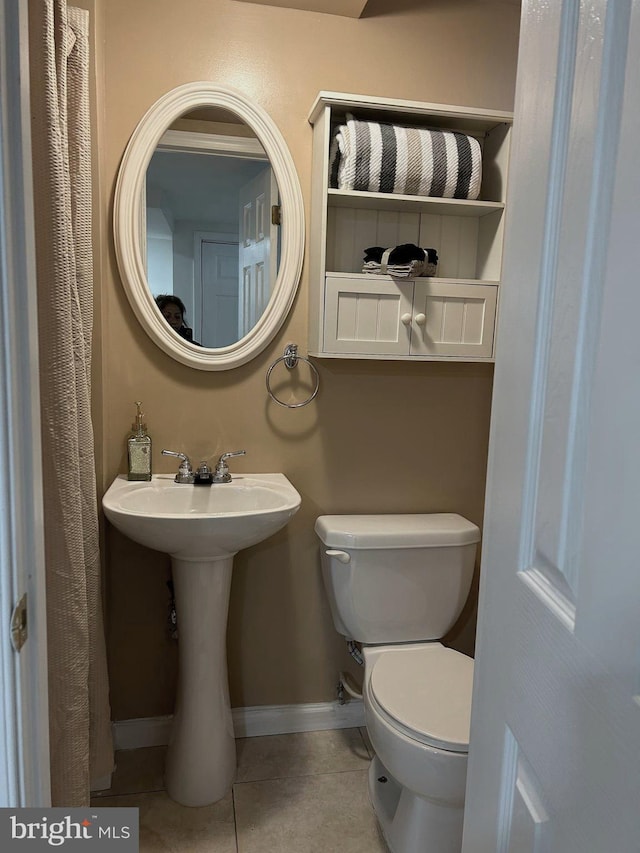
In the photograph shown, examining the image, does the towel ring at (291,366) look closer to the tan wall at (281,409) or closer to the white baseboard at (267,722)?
the tan wall at (281,409)

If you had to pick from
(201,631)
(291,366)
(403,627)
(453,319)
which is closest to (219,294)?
(291,366)

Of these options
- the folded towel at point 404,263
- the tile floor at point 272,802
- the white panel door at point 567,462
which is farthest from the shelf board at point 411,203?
the tile floor at point 272,802

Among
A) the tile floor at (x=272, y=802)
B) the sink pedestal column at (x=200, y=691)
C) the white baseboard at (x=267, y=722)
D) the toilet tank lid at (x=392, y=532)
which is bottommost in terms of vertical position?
the tile floor at (x=272, y=802)

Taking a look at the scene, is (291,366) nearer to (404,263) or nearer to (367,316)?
(367,316)

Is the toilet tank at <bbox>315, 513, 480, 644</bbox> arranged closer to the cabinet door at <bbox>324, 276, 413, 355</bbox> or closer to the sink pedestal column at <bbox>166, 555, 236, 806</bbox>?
the sink pedestal column at <bbox>166, 555, 236, 806</bbox>

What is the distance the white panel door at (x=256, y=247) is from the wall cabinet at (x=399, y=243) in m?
0.13

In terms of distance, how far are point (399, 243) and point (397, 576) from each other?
1030mm

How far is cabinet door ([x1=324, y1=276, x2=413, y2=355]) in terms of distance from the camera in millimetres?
1864

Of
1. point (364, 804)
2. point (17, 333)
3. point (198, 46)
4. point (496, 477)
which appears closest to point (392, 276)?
point (198, 46)

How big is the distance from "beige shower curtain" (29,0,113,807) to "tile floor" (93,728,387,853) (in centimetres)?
61

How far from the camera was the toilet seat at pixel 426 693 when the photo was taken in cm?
150

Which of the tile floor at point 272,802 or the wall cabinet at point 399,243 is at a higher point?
the wall cabinet at point 399,243
